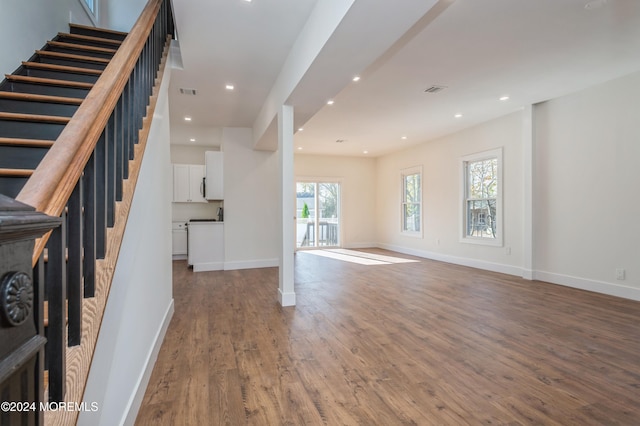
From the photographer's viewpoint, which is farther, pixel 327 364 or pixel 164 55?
pixel 164 55

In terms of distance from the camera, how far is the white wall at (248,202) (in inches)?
238

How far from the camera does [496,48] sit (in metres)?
3.19

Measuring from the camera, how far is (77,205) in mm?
856

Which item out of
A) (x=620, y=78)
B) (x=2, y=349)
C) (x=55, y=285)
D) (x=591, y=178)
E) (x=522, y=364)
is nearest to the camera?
(x=2, y=349)

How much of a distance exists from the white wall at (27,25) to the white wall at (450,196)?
6.30m

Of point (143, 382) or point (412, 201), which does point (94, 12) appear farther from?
point (412, 201)

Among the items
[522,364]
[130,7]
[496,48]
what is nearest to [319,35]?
[496,48]

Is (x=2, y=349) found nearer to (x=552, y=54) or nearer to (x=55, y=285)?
(x=55, y=285)

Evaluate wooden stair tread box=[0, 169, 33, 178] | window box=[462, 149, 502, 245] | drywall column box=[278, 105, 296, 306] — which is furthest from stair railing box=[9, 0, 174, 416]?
window box=[462, 149, 502, 245]

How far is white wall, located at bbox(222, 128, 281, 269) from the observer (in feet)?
19.8

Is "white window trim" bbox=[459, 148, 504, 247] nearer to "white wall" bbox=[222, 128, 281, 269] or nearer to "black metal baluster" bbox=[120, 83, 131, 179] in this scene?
"white wall" bbox=[222, 128, 281, 269]

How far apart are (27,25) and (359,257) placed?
644 centimetres

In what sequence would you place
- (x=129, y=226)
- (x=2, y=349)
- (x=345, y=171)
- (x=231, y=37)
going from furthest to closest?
(x=345, y=171)
(x=231, y=37)
(x=129, y=226)
(x=2, y=349)

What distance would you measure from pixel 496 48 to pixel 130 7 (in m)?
4.83
